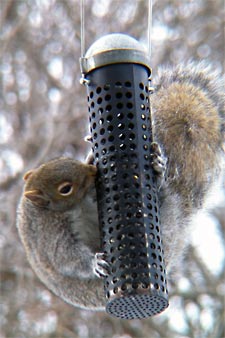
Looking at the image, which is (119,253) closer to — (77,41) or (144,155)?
(144,155)

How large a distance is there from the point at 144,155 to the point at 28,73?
4.37 meters

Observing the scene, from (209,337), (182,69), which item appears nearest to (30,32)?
(209,337)

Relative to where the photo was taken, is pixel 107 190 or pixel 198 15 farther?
pixel 198 15

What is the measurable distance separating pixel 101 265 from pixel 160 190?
16.9 inches

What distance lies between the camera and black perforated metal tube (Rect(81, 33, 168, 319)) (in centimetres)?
245

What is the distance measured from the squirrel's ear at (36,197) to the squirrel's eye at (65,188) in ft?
0.23

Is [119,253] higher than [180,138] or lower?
lower

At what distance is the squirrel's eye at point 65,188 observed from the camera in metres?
2.68

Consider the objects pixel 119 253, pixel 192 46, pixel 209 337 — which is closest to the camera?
pixel 119 253

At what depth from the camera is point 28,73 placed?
6.80m

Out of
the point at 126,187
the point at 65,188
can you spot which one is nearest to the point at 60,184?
the point at 65,188

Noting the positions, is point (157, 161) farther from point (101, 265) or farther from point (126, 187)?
point (101, 265)

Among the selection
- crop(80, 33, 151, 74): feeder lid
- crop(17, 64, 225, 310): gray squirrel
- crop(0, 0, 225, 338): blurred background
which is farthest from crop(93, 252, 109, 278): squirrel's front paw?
crop(0, 0, 225, 338): blurred background

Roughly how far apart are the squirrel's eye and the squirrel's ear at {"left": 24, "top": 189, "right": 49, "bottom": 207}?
7cm
